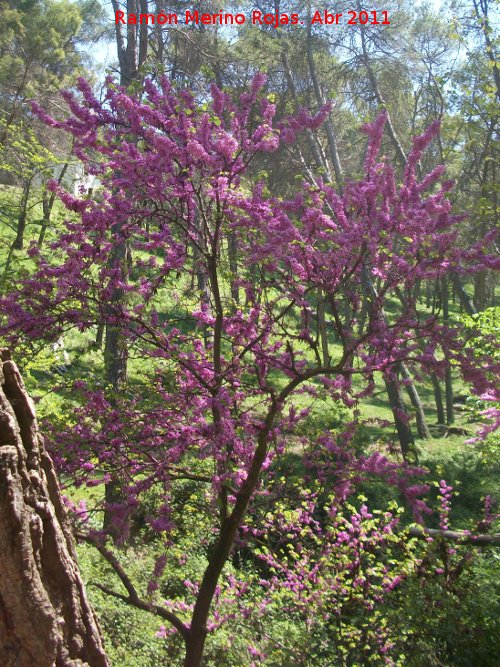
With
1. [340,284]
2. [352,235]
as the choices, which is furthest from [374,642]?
[352,235]

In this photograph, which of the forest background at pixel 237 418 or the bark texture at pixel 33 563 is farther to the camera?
the forest background at pixel 237 418

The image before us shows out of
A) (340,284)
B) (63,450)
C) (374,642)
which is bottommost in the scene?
(374,642)

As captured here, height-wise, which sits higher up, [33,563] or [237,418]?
[237,418]

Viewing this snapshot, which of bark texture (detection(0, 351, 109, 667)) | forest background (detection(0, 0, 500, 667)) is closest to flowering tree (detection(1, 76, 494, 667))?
forest background (detection(0, 0, 500, 667))

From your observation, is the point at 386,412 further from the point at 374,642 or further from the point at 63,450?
the point at 63,450

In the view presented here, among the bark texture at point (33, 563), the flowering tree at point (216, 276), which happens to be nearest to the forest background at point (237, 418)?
the flowering tree at point (216, 276)

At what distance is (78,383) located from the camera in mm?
4492

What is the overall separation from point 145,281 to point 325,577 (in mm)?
3520

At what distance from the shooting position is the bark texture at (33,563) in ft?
4.07

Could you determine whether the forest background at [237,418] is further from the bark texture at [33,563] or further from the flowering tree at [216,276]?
the bark texture at [33,563]

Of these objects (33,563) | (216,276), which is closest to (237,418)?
(216,276)

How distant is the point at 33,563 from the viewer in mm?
1272

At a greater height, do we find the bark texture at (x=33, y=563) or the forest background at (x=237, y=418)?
the forest background at (x=237, y=418)

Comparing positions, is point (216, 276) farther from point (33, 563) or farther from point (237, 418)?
point (33, 563)
